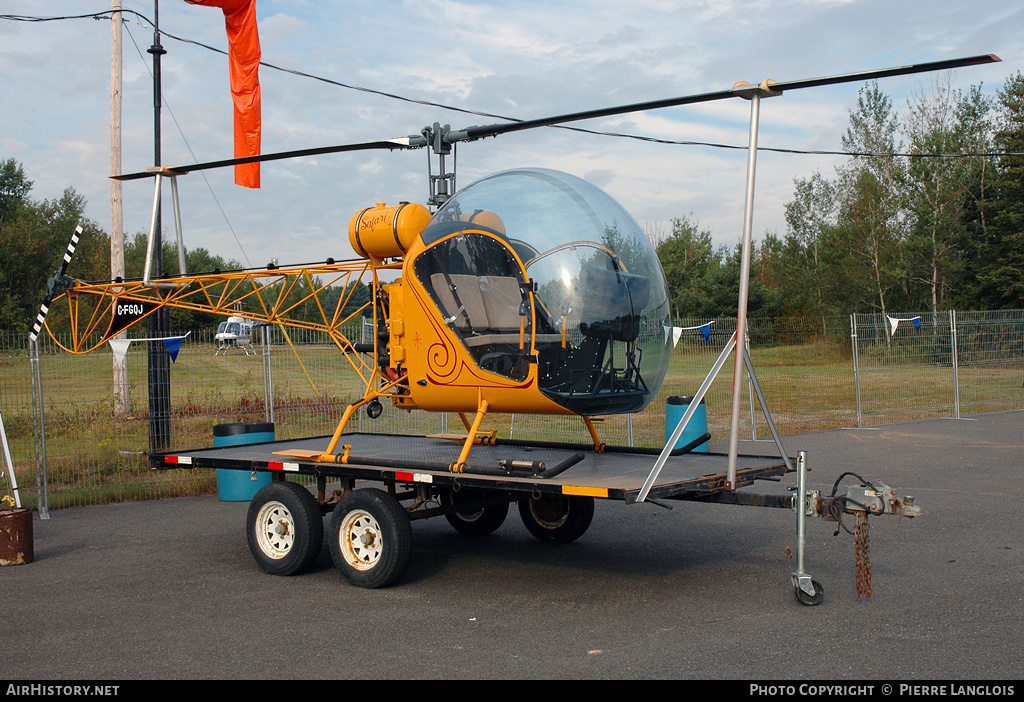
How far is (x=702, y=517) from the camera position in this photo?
8836mm

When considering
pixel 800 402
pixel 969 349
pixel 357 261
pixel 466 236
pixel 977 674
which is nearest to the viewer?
pixel 977 674

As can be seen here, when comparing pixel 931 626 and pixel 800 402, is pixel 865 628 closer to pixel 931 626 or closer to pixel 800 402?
pixel 931 626

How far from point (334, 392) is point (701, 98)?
29.0ft

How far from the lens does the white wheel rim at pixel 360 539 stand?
6.46 meters

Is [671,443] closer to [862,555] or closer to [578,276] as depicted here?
[862,555]

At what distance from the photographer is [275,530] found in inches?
278

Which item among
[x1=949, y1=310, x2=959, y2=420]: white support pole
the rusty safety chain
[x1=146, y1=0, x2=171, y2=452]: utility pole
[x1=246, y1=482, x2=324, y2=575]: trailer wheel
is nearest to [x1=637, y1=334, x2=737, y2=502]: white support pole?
the rusty safety chain

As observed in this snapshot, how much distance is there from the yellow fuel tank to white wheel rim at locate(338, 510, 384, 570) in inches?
89.6

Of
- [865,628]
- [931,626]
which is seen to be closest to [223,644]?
[865,628]

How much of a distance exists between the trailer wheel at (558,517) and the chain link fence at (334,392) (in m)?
3.17

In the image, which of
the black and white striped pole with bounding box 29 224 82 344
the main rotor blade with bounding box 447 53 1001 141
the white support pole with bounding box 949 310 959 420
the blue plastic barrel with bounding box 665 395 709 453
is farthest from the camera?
the white support pole with bounding box 949 310 959 420

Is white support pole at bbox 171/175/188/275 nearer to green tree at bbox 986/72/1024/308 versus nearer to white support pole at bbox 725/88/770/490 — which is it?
white support pole at bbox 725/88/770/490

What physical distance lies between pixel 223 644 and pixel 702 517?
5.33 metres

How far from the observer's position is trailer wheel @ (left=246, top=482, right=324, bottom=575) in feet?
22.3
